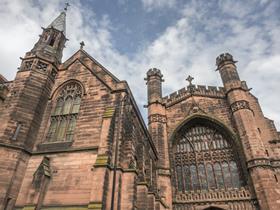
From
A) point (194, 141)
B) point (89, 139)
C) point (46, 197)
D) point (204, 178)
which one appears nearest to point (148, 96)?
point (194, 141)

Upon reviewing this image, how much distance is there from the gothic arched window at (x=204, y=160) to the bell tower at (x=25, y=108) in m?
12.1

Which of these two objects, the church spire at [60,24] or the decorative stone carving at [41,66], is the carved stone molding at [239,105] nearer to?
the church spire at [60,24]

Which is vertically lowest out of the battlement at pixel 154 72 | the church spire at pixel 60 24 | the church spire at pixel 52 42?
the church spire at pixel 52 42

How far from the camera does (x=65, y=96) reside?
1252cm

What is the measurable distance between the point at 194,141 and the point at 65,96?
12.4m

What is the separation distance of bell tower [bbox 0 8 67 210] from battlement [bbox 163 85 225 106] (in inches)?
456

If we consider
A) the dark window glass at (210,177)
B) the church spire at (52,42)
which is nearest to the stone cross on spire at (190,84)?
the dark window glass at (210,177)

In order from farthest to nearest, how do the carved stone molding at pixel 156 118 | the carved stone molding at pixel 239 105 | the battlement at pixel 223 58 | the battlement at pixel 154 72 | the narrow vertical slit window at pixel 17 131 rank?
the battlement at pixel 154 72 < the battlement at pixel 223 58 < the carved stone molding at pixel 156 118 < the carved stone molding at pixel 239 105 < the narrow vertical slit window at pixel 17 131

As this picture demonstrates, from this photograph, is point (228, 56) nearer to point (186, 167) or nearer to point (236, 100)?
point (236, 100)

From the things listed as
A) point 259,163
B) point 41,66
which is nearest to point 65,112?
point 41,66

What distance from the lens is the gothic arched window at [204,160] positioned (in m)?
18.2

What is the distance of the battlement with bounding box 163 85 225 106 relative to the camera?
71.4 feet

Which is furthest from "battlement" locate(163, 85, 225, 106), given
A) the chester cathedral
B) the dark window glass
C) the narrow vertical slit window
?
the narrow vertical slit window

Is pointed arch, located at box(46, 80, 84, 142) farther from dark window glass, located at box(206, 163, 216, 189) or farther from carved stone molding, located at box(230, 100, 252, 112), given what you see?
carved stone molding, located at box(230, 100, 252, 112)
